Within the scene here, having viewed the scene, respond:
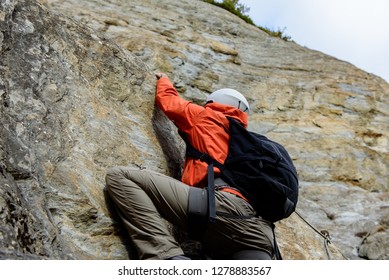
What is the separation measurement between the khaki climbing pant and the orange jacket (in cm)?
47

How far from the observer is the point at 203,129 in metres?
8.46

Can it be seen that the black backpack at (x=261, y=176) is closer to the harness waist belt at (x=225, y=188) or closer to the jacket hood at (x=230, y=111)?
the harness waist belt at (x=225, y=188)

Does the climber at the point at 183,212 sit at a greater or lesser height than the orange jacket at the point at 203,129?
lesser

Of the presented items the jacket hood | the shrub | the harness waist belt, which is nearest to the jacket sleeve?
the jacket hood

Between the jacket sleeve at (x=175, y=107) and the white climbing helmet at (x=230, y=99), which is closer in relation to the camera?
the jacket sleeve at (x=175, y=107)

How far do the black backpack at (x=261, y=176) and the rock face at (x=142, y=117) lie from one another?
1.64m

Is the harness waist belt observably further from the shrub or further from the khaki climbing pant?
the shrub

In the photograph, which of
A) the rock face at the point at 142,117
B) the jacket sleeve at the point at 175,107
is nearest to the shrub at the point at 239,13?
the rock face at the point at 142,117

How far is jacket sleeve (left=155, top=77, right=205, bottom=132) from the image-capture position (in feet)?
28.6

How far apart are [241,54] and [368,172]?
5.51 metres

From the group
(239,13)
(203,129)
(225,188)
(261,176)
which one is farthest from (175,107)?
(239,13)

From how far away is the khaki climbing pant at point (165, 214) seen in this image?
7.41 m
